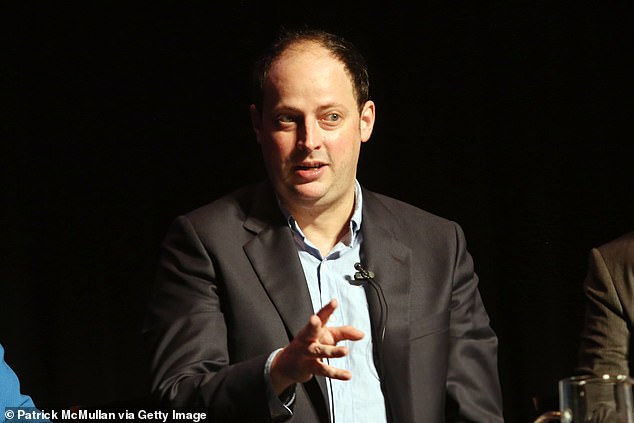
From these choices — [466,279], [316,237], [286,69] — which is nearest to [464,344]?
[466,279]

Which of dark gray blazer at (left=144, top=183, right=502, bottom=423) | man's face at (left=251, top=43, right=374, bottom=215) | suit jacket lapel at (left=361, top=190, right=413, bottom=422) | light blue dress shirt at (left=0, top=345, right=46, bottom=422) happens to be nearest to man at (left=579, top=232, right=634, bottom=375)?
dark gray blazer at (left=144, top=183, right=502, bottom=423)

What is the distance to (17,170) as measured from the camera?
3.73m

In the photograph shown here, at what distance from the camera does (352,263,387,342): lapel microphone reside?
8.32ft

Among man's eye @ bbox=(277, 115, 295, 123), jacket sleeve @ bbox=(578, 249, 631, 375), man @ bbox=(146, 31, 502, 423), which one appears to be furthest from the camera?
jacket sleeve @ bbox=(578, 249, 631, 375)

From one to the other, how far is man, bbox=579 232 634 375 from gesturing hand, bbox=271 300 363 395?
1.13 metres

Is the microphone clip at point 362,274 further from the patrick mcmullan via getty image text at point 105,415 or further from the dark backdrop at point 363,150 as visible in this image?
the dark backdrop at point 363,150

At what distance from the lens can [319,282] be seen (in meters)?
2.60

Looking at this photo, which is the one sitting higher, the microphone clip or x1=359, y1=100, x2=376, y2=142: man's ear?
x1=359, y1=100, x2=376, y2=142: man's ear

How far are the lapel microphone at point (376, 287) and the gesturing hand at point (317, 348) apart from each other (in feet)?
1.59

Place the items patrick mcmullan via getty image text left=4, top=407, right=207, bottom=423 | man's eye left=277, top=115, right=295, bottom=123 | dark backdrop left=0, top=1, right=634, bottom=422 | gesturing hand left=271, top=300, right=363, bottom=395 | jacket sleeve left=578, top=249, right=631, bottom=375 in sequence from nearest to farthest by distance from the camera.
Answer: gesturing hand left=271, top=300, right=363, bottom=395 < patrick mcmullan via getty image text left=4, top=407, right=207, bottom=423 < man's eye left=277, top=115, right=295, bottom=123 < jacket sleeve left=578, top=249, right=631, bottom=375 < dark backdrop left=0, top=1, right=634, bottom=422

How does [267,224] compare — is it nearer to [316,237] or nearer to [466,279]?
[316,237]

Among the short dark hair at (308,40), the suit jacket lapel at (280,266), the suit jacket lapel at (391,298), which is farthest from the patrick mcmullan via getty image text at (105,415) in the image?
the short dark hair at (308,40)

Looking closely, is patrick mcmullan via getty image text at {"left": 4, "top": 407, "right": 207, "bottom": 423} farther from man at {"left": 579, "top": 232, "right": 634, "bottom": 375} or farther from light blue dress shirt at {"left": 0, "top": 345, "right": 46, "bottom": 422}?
man at {"left": 579, "top": 232, "right": 634, "bottom": 375}

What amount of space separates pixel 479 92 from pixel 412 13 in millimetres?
427
